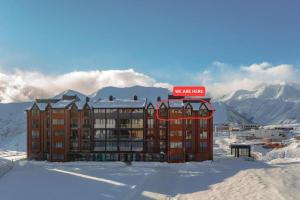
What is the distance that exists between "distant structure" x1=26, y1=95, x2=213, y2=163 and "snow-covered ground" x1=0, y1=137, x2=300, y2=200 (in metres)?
11.3

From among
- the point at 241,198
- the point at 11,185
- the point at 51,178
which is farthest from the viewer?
A: the point at 51,178

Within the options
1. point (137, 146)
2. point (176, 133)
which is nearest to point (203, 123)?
point (176, 133)

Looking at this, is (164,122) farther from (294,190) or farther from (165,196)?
(294,190)

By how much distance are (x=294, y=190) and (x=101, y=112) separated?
197 feet

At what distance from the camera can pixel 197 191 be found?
1818 inches

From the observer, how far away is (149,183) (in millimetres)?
56719

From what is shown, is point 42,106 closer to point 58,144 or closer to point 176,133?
point 58,144

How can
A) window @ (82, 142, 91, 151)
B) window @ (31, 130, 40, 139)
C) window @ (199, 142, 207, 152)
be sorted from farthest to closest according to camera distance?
window @ (31, 130, 40, 139) → window @ (82, 142, 91, 151) → window @ (199, 142, 207, 152)

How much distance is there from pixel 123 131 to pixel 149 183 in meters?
34.1

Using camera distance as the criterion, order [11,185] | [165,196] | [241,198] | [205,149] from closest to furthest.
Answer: [241,198], [165,196], [11,185], [205,149]

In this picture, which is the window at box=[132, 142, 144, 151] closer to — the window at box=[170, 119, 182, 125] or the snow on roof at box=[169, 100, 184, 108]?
the window at box=[170, 119, 182, 125]


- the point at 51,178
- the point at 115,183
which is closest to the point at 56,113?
the point at 51,178

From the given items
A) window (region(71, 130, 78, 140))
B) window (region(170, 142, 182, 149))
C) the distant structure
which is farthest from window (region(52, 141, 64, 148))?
window (region(170, 142, 182, 149))

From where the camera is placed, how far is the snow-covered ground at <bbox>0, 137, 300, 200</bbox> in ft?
132
